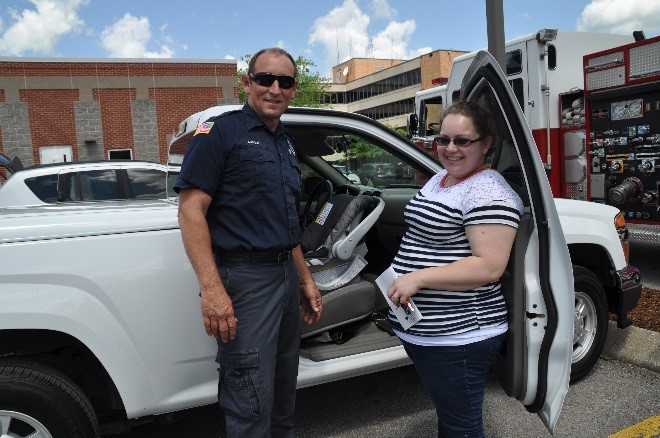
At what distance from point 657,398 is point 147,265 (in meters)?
3.11

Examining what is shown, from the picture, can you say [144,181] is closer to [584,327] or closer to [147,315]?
[147,315]

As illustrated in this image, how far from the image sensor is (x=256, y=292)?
2119 millimetres

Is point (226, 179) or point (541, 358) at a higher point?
point (226, 179)

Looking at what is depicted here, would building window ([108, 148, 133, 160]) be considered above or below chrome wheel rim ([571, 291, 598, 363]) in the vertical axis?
above

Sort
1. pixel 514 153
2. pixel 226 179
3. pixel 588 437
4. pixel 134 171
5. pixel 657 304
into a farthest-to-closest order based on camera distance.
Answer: pixel 134 171
pixel 657 304
pixel 588 437
pixel 514 153
pixel 226 179

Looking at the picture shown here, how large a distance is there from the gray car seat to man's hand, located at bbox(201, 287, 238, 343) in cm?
110

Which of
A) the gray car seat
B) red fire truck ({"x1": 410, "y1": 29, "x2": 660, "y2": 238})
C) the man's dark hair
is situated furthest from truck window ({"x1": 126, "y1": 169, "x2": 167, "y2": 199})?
the man's dark hair

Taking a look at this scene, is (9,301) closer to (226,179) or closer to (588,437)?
(226,179)

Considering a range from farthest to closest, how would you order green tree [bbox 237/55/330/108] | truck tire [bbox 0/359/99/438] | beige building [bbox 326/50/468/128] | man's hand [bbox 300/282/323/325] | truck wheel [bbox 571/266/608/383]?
beige building [bbox 326/50/468/128] → green tree [bbox 237/55/330/108] → truck wheel [bbox 571/266/608/383] → man's hand [bbox 300/282/323/325] → truck tire [bbox 0/359/99/438]

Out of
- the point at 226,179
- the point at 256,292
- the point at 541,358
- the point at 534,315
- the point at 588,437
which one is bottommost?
the point at 588,437

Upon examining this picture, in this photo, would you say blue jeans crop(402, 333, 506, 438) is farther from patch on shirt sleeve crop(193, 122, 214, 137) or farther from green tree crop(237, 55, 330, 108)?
green tree crop(237, 55, 330, 108)

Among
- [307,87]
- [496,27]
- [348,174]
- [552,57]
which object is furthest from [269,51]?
[307,87]

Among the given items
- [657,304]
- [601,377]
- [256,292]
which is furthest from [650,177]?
[256,292]

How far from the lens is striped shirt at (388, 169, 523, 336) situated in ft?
6.14
